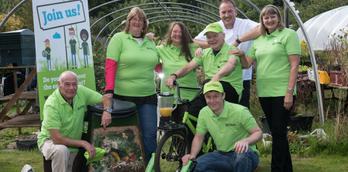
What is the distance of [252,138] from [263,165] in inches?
85.8

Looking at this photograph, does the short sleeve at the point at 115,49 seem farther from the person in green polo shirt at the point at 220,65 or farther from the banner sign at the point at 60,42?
the banner sign at the point at 60,42

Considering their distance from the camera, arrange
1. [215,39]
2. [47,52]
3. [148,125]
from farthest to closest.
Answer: [47,52] → [148,125] → [215,39]

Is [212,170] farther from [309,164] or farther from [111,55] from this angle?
[309,164]

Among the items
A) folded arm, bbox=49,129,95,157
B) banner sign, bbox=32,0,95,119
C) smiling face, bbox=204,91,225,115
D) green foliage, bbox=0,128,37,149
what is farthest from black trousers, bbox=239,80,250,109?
green foliage, bbox=0,128,37,149

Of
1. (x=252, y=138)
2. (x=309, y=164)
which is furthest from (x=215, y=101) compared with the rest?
(x=309, y=164)

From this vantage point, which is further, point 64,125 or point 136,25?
point 136,25

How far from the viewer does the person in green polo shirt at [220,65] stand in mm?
5133

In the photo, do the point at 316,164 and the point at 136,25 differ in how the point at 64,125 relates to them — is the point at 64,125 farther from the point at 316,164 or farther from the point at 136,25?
the point at 316,164

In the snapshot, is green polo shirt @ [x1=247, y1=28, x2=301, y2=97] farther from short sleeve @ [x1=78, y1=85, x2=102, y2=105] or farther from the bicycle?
short sleeve @ [x1=78, y1=85, x2=102, y2=105]

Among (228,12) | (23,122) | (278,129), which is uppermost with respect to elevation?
(228,12)

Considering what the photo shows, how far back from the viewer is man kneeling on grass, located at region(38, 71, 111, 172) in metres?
4.76

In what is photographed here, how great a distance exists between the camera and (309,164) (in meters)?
6.71

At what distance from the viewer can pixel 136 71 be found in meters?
5.33

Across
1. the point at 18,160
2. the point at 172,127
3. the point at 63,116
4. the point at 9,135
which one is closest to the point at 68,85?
the point at 63,116
